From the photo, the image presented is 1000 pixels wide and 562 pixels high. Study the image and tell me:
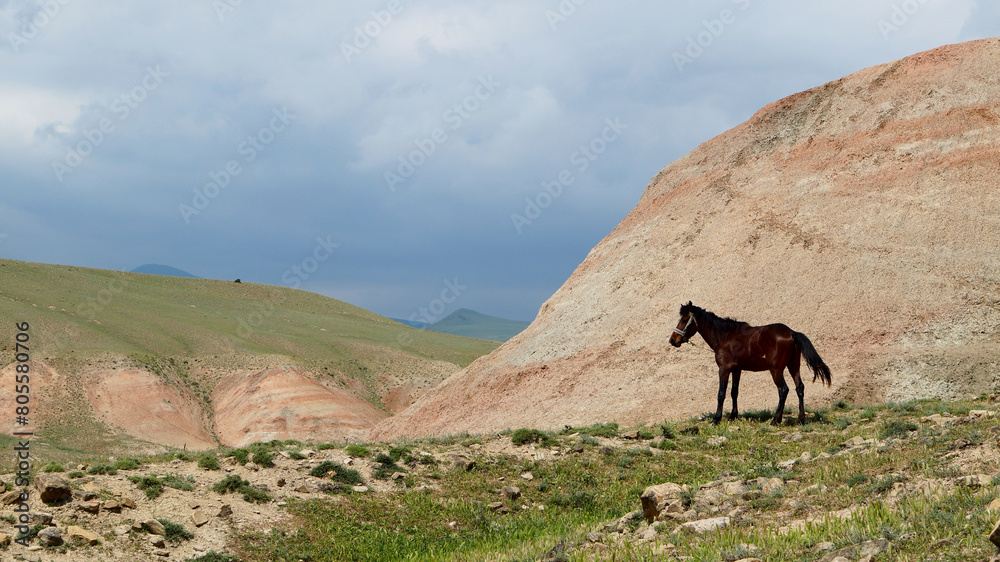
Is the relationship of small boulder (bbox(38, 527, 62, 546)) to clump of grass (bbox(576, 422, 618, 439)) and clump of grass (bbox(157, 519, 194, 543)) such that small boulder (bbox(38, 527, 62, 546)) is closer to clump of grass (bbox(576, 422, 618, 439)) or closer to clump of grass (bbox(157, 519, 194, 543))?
clump of grass (bbox(157, 519, 194, 543))

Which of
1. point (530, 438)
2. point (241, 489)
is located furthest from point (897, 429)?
point (241, 489)

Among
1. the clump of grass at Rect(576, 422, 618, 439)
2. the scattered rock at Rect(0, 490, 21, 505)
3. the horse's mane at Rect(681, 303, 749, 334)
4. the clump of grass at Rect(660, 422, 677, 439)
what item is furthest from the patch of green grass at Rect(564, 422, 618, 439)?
the scattered rock at Rect(0, 490, 21, 505)

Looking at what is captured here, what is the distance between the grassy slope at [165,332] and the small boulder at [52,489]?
34273mm

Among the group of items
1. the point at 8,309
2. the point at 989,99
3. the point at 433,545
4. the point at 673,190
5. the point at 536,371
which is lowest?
the point at 433,545

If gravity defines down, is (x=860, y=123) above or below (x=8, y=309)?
above

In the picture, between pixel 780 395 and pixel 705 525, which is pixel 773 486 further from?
pixel 780 395

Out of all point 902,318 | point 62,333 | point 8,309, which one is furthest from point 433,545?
point 8,309

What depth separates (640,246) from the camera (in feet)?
120

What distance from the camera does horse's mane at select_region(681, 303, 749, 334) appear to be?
20.0 meters

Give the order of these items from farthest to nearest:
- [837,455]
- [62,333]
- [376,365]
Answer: [376,365] < [62,333] < [837,455]

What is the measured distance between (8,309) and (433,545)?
5869 cm

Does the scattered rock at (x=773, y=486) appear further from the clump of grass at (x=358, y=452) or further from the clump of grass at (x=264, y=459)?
the clump of grass at (x=264, y=459)

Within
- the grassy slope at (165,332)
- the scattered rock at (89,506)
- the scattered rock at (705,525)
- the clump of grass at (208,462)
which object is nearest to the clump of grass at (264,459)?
the clump of grass at (208,462)

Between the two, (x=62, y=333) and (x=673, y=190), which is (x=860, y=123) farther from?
(x=62, y=333)
